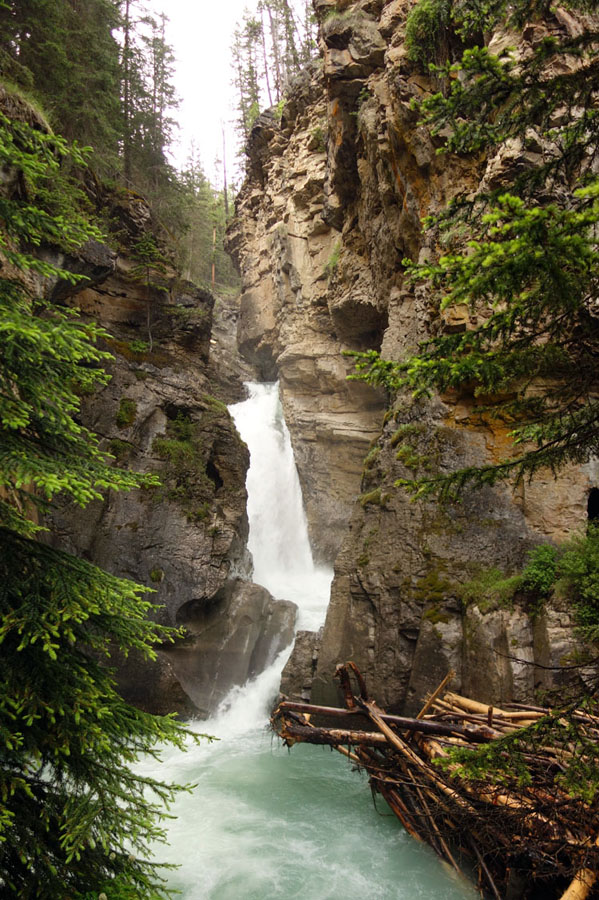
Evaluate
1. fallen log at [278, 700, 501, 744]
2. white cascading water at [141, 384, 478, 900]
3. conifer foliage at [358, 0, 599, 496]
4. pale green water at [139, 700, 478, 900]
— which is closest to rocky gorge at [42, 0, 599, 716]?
white cascading water at [141, 384, 478, 900]

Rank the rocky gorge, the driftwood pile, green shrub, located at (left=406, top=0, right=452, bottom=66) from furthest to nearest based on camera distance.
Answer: green shrub, located at (left=406, top=0, right=452, bottom=66), the rocky gorge, the driftwood pile

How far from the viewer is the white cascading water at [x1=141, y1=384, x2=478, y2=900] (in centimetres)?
655

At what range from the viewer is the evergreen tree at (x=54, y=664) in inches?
144

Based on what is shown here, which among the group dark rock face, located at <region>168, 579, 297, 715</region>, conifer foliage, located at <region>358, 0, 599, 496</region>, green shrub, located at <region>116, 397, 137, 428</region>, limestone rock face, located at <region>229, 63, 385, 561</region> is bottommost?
dark rock face, located at <region>168, 579, 297, 715</region>

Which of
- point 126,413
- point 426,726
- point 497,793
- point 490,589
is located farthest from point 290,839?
point 126,413

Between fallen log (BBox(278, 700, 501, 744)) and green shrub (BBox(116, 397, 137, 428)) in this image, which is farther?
green shrub (BBox(116, 397, 137, 428))

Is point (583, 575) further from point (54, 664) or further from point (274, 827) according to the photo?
point (54, 664)

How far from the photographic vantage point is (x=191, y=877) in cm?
674

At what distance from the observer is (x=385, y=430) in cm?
1357

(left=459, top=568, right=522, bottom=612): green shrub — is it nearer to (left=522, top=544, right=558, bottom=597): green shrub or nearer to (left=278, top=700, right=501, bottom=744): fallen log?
(left=522, top=544, right=558, bottom=597): green shrub

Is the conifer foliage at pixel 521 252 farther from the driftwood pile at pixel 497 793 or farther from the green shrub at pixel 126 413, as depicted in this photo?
the green shrub at pixel 126 413

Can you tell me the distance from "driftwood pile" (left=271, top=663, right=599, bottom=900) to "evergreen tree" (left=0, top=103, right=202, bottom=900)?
271 cm

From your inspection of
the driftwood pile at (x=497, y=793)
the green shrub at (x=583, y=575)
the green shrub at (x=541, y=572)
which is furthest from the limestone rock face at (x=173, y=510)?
the green shrub at (x=583, y=575)

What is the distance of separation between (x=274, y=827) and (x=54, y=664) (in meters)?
6.13
